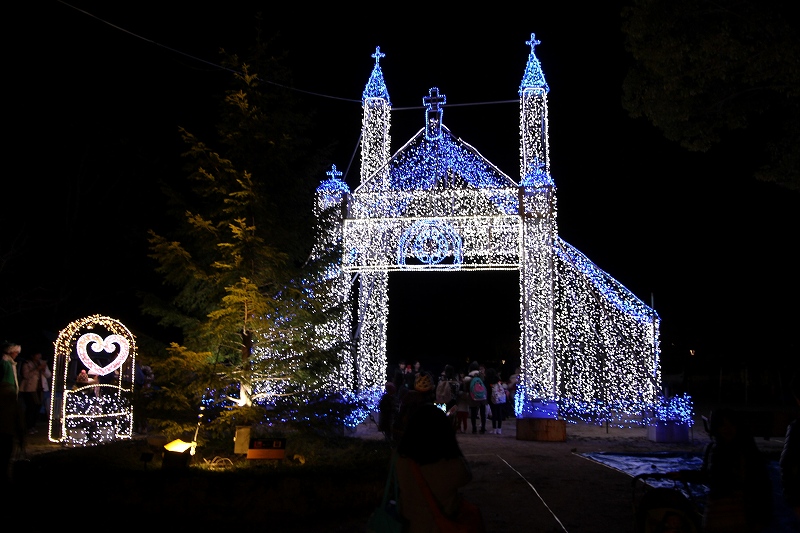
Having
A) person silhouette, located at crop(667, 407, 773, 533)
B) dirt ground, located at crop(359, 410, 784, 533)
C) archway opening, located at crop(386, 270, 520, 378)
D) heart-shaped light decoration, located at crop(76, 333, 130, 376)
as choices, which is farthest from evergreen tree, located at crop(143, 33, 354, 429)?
archway opening, located at crop(386, 270, 520, 378)

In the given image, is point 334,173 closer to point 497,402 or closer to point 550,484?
point 497,402

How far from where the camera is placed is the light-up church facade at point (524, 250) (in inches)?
631

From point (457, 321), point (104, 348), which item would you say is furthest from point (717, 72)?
point (457, 321)

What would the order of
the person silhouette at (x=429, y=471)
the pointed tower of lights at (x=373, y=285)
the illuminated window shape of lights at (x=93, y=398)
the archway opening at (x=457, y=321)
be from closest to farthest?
the person silhouette at (x=429, y=471) < the illuminated window shape of lights at (x=93, y=398) < the pointed tower of lights at (x=373, y=285) < the archway opening at (x=457, y=321)

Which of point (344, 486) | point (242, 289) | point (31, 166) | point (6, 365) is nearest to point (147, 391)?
point (242, 289)

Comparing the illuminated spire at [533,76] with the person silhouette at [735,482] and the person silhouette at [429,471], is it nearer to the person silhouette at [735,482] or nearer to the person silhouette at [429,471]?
the person silhouette at [735,482]

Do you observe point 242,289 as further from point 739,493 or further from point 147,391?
point 739,493

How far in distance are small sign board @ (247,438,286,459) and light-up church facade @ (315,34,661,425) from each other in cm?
653

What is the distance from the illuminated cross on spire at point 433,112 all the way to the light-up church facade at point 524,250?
0.07ft

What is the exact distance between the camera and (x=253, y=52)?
1012cm

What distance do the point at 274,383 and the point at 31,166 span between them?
694 inches

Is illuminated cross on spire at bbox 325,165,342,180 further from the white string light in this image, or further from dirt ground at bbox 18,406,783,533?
dirt ground at bbox 18,406,783,533

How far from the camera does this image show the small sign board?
8.78 metres

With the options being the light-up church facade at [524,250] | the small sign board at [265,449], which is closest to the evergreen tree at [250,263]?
the small sign board at [265,449]
